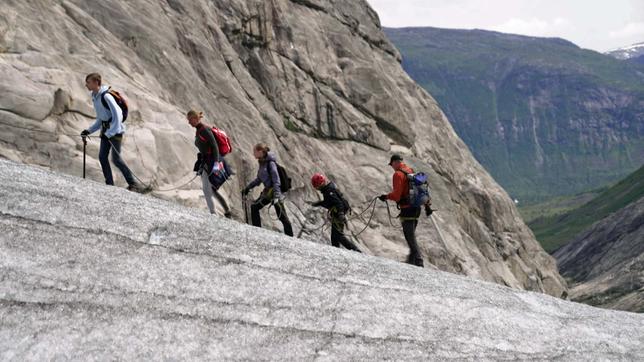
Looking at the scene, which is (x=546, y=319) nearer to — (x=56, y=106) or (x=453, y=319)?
(x=453, y=319)

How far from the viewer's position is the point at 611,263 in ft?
301

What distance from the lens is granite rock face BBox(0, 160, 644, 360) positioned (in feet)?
38.2

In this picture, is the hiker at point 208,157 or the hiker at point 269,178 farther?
the hiker at point 269,178

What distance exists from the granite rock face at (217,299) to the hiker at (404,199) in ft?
8.95

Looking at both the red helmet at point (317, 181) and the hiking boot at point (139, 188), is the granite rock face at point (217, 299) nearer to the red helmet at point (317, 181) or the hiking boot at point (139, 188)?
Result: the red helmet at point (317, 181)

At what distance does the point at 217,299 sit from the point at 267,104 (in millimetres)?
31661

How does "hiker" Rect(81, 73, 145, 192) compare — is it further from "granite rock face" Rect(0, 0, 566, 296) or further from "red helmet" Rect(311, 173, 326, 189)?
"red helmet" Rect(311, 173, 326, 189)

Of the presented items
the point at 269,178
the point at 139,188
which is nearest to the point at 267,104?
the point at 139,188

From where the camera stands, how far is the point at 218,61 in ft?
133

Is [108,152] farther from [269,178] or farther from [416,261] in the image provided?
[416,261]

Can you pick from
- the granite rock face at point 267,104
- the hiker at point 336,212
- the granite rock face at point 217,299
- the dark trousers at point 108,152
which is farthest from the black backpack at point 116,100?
the hiker at point 336,212

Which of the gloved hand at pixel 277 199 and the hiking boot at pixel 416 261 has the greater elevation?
the gloved hand at pixel 277 199

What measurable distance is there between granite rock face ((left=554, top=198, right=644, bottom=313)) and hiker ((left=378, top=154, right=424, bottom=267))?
4145cm

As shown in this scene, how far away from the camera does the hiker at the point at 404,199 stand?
19.3 meters
